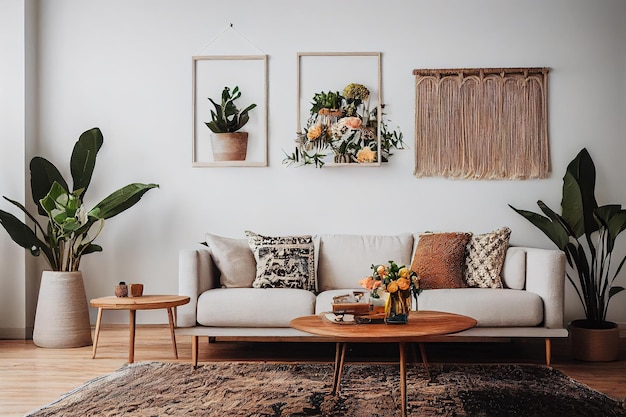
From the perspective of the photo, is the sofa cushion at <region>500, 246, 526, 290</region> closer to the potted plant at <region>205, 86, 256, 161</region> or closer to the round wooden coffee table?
the round wooden coffee table

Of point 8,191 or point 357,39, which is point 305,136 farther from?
point 8,191

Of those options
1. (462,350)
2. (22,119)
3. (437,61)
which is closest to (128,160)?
(22,119)

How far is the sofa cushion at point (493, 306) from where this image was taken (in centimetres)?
447

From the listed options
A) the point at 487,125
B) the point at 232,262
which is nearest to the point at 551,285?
the point at 487,125

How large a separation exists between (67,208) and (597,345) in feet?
12.2

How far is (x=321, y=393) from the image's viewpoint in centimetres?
379

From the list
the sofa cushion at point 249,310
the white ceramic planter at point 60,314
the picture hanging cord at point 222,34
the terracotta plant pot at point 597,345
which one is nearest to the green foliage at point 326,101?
the picture hanging cord at point 222,34

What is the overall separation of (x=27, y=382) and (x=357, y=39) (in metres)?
3.42

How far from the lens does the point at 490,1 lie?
5633 mm

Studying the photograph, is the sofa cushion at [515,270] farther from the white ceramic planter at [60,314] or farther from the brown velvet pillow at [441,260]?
the white ceramic planter at [60,314]

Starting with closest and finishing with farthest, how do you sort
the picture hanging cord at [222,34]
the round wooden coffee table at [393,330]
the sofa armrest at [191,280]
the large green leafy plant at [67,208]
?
the round wooden coffee table at [393,330], the sofa armrest at [191,280], the large green leafy plant at [67,208], the picture hanging cord at [222,34]

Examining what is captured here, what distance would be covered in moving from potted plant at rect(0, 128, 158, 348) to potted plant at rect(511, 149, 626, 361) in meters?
2.98

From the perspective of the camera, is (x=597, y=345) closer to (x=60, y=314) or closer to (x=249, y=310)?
(x=249, y=310)

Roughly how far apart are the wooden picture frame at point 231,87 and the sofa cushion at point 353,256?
93 cm
